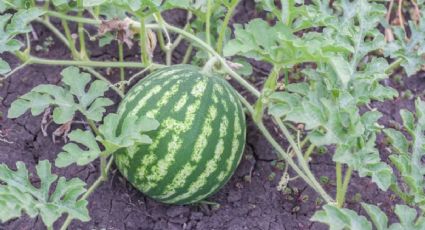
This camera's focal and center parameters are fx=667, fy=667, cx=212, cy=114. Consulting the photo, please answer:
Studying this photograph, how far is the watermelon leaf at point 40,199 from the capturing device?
2.16 metres

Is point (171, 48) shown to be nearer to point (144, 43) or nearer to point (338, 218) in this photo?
point (144, 43)

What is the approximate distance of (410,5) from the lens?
3.86 meters

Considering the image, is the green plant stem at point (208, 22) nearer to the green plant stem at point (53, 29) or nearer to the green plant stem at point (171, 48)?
the green plant stem at point (171, 48)

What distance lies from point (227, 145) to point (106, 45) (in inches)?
44.8

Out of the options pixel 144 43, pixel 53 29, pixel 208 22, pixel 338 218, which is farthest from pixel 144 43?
pixel 338 218

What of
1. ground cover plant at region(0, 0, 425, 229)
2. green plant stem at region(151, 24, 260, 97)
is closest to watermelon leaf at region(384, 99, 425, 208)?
ground cover plant at region(0, 0, 425, 229)

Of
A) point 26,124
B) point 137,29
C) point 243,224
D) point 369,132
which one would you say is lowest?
point 243,224

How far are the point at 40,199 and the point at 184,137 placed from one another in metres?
0.57

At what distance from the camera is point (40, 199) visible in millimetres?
2328

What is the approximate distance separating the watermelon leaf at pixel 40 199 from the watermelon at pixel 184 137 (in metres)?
0.32

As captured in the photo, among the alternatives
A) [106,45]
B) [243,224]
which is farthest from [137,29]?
[243,224]

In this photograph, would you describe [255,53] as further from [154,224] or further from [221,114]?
[154,224]

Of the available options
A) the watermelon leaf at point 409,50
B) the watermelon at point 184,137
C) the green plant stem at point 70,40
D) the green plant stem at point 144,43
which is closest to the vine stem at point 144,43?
the green plant stem at point 144,43

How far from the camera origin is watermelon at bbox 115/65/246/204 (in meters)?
2.52
